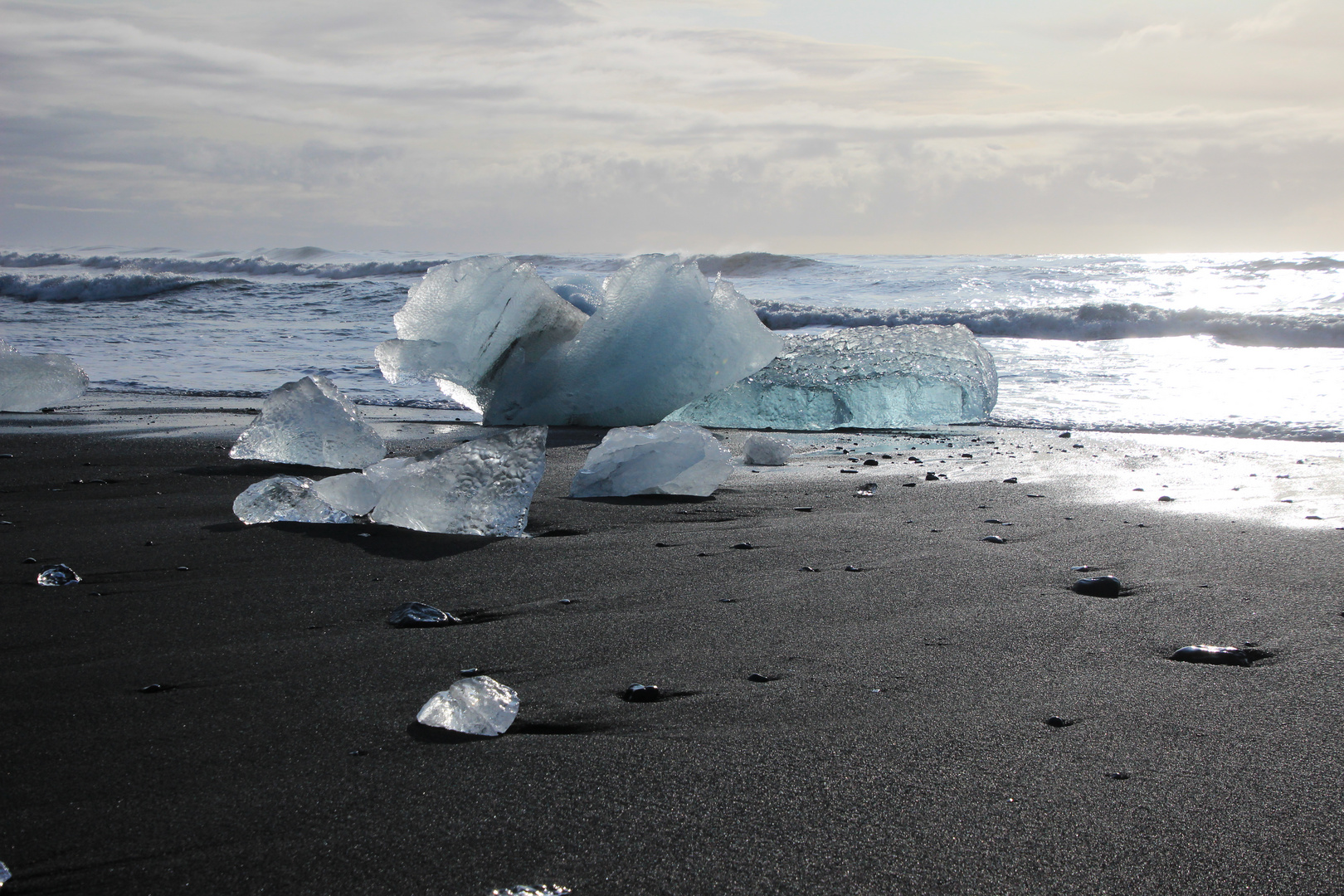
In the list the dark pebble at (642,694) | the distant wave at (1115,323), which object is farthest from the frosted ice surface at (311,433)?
the distant wave at (1115,323)

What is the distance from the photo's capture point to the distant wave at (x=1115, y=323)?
9484 mm

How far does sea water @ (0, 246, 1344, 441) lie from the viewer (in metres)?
6.18

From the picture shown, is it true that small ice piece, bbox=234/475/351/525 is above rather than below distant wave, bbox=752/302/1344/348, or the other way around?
below

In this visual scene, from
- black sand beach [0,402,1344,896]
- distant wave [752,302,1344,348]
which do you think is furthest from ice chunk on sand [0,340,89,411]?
distant wave [752,302,1344,348]

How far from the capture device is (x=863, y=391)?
541 centimetres

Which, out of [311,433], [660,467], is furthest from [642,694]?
[311,433]

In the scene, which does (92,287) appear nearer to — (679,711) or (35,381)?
(35,381)

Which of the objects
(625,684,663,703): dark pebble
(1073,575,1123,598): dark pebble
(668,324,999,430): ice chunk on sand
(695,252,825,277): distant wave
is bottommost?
(625,684,663,703): dark pebble

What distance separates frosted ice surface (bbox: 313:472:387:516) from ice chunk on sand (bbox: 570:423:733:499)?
2.43ft

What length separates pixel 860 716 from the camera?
149 cm

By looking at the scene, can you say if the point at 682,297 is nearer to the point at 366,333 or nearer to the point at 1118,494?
the point at 1118,494

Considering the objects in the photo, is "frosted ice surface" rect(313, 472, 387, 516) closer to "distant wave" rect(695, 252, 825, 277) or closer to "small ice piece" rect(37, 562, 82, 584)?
"small ice piece" rect(37, 562, 82, 584)

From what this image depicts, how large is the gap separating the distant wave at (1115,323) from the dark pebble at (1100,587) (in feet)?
25.7

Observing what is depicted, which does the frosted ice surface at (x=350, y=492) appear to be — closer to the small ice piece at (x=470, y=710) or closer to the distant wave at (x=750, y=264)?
the small ice piece at (x=470, y=710)
